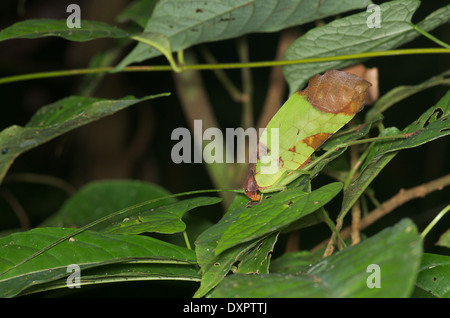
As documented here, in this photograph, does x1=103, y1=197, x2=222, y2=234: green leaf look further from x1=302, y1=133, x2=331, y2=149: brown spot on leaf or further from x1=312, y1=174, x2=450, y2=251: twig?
x1=312, y1=174, x2=450, y2=251: twig

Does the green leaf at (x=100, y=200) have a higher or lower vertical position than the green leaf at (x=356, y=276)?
higher

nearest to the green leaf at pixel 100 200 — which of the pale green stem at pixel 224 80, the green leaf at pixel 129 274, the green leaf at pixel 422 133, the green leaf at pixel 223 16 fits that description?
the pale green stem at pixel 224 80

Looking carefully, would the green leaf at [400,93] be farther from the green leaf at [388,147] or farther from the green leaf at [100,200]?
the green leaf at [100,200]

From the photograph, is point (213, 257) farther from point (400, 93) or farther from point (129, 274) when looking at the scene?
point (400, 93)

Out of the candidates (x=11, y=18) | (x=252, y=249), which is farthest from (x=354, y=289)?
(x=11, y=18)

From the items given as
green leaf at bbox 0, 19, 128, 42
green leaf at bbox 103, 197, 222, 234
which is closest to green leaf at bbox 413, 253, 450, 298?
green leaf at bbox 103, 197, 222, 234

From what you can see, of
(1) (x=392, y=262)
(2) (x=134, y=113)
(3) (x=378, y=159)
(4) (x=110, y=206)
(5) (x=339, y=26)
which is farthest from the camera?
(2) (x=134, y=113)
